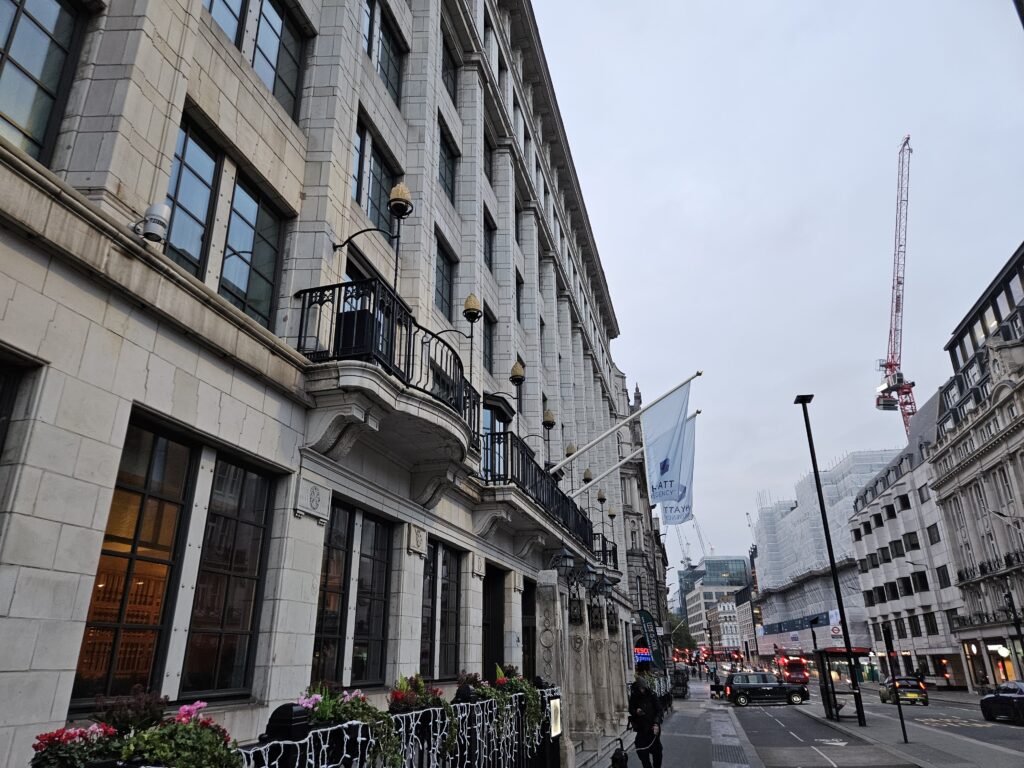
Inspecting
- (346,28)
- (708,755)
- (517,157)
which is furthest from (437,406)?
(517,157)

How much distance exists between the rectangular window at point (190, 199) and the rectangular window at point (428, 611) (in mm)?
A: 7051

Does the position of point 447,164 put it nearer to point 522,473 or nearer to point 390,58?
point 390,58

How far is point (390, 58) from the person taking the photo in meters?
14.6

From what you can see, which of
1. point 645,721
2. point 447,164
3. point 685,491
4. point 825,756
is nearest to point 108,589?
point 645,721

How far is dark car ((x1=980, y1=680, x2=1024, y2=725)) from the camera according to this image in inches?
1010

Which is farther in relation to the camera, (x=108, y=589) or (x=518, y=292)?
(x=518, y=292)

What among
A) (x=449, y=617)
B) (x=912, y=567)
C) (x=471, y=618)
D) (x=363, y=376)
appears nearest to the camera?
(x=363, y=376)

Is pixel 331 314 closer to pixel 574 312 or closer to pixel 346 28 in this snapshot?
pixel 346 28

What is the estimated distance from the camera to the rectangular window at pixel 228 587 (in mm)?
6848

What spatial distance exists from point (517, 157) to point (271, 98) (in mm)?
15797

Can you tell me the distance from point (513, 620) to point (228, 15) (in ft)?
47.5

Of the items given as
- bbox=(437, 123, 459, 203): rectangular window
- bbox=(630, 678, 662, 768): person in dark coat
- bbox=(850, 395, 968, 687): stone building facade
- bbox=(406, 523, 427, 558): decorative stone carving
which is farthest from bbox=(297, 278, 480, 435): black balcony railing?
bbox=(850, 395, 968, 687): stone building facade

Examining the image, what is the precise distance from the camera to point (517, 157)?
24.2m

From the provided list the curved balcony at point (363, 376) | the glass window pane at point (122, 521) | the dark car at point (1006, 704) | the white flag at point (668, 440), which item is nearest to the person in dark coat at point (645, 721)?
the curved balcony at point (363, 376)
